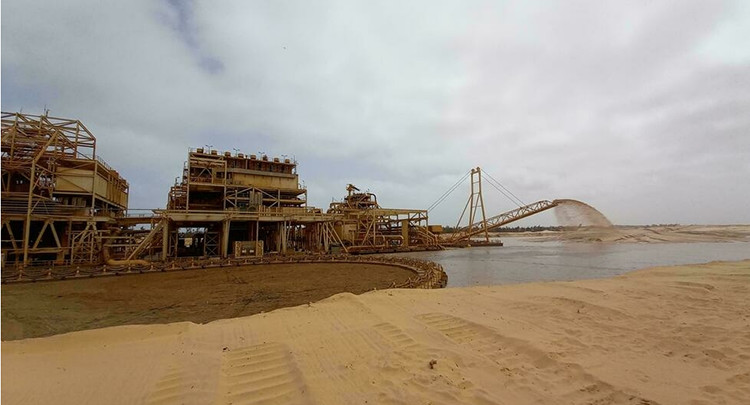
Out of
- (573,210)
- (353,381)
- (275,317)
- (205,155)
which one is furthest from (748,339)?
(573,210)

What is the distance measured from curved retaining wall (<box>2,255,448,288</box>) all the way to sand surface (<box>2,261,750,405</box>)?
6.73 meters

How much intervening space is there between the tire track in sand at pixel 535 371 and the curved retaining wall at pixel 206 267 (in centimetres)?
712

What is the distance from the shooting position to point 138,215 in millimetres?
30797

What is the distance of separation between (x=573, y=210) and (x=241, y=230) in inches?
1961

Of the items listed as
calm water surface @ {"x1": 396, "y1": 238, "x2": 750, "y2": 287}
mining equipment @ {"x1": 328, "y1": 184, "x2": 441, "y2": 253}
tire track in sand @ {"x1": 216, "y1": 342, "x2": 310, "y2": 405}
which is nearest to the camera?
tire track in sand @ {"x1": 216, "y1": 342, "x2": 310, "y2": 405}

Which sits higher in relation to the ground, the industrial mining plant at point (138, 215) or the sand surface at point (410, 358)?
the industrial mining plant at point (138, 215)

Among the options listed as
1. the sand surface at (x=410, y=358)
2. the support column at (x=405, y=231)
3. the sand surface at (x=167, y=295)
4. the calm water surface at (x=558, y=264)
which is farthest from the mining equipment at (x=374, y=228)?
the sand surface at (x=410, y=358)

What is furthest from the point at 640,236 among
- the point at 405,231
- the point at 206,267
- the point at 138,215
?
the point at 138,215

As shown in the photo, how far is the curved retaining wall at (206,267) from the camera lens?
1572cm

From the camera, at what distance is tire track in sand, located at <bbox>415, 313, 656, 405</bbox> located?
3.96 m

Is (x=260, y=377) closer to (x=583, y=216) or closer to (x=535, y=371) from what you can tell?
(x=535, y=371)

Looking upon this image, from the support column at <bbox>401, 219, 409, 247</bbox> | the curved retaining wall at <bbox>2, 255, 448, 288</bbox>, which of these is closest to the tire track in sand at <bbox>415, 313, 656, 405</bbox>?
the curved retaining wall at <bbox>2, 255, 448, 288</bbox>

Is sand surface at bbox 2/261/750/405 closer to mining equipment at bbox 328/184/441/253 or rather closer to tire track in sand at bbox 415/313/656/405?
tire track in sand at bbox 415/313/656/405

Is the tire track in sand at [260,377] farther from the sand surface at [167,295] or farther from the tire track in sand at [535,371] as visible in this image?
the sand surface at [167,295]
